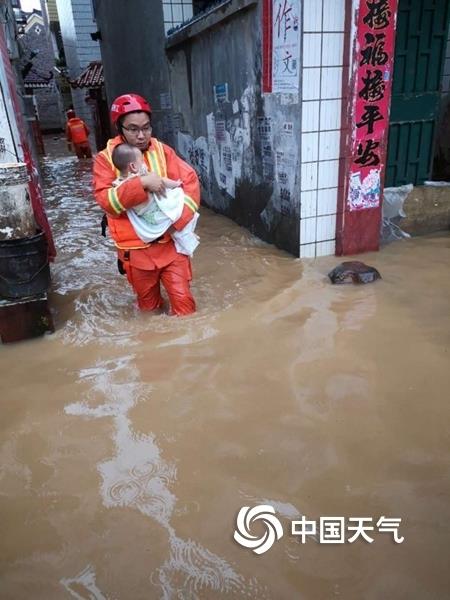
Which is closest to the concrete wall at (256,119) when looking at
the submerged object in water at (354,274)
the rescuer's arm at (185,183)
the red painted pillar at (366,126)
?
the red painted pillar at (366,126)

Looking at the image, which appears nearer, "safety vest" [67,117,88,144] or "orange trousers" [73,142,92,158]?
"safety vest" [67,117,88,144]

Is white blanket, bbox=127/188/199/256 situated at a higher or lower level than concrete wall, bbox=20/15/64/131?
lower

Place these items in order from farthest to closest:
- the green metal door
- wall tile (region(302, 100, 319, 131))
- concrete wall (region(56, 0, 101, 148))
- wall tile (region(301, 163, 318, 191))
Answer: concrete wall (region(56, 0, 101, 148))
the green metal door
wall tile (region(301, 163, 318, 191))
wall tile (region(302, 100, 319, 131))

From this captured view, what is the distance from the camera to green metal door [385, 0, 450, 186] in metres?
5.21

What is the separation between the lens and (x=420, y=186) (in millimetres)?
5801

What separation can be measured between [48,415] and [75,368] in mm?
534

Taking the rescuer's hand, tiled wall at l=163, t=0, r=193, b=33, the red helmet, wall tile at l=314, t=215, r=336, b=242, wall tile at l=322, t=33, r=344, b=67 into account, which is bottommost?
wall tile at l=314, t=215, r=336, b=242

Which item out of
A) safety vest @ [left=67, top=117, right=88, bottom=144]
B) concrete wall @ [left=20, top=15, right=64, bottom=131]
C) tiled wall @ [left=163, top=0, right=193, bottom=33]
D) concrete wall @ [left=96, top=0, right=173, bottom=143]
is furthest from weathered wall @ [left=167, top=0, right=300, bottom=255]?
concrete wall @ [left=20, top=15, right=64, bottom=131]

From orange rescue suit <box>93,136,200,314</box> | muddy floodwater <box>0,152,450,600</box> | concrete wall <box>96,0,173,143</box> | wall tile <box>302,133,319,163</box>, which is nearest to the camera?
muddy floodwater <box>0,152,450,600</box>

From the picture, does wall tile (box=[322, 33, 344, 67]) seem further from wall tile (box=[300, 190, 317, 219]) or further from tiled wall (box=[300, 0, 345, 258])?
wall tile (box=[300, 190, 317, 219])

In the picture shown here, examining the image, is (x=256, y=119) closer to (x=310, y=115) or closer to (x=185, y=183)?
(x=310, y=115)

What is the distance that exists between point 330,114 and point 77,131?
12.7m

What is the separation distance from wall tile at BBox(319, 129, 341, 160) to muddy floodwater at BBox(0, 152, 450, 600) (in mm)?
1450

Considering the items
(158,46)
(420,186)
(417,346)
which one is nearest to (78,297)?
(417,346)
